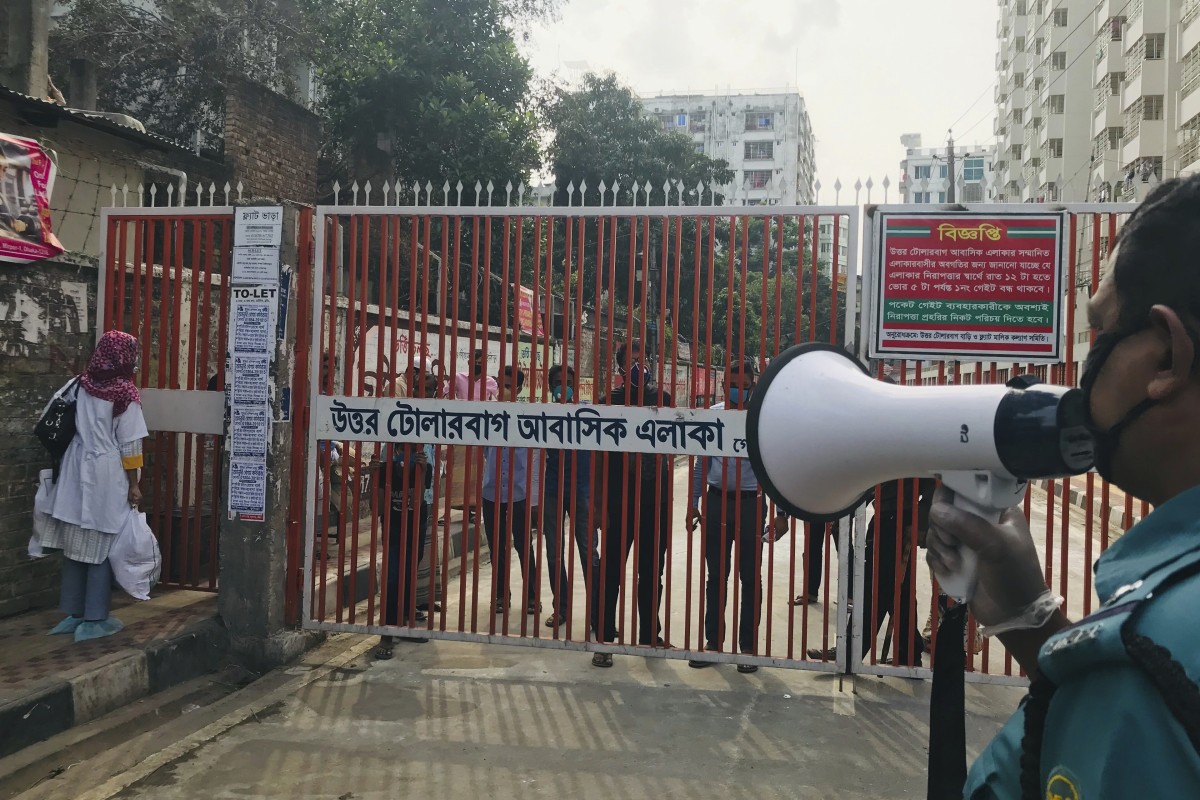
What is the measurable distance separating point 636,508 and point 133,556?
266 cm

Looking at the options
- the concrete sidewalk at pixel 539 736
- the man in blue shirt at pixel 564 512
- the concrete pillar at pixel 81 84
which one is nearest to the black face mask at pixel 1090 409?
the concrete sidewalk at pixel 539 736

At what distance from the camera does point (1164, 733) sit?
1.99 feet

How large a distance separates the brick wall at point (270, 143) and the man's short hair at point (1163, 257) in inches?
478

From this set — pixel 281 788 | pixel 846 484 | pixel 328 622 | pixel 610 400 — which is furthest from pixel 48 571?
pixel 846 484

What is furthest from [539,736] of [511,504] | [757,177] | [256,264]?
[757,177]

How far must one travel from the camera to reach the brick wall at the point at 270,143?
11992mm

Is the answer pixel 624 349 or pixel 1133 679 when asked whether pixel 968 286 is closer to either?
pixel 624 349

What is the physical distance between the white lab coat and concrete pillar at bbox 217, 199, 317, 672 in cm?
59

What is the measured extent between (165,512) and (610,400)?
9.25 feet

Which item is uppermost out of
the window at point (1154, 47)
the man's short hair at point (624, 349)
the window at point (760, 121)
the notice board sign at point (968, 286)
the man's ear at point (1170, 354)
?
the window at point (760, 121)

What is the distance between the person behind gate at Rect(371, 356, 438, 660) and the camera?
4598 mm

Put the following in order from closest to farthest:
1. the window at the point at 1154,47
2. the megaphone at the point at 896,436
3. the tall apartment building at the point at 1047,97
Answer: the megaphone at the point at 896,436 → the window at the point at 1154,47 → the tall apartment building at the point at 1047,97

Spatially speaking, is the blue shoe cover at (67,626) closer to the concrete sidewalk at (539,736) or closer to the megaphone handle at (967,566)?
the concrete sidewalk at (539,736)

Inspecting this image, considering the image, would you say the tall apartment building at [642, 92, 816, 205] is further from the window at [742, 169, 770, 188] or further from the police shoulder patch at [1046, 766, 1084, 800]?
the police shoulder patch at [1046, 766, 1084, 800]
